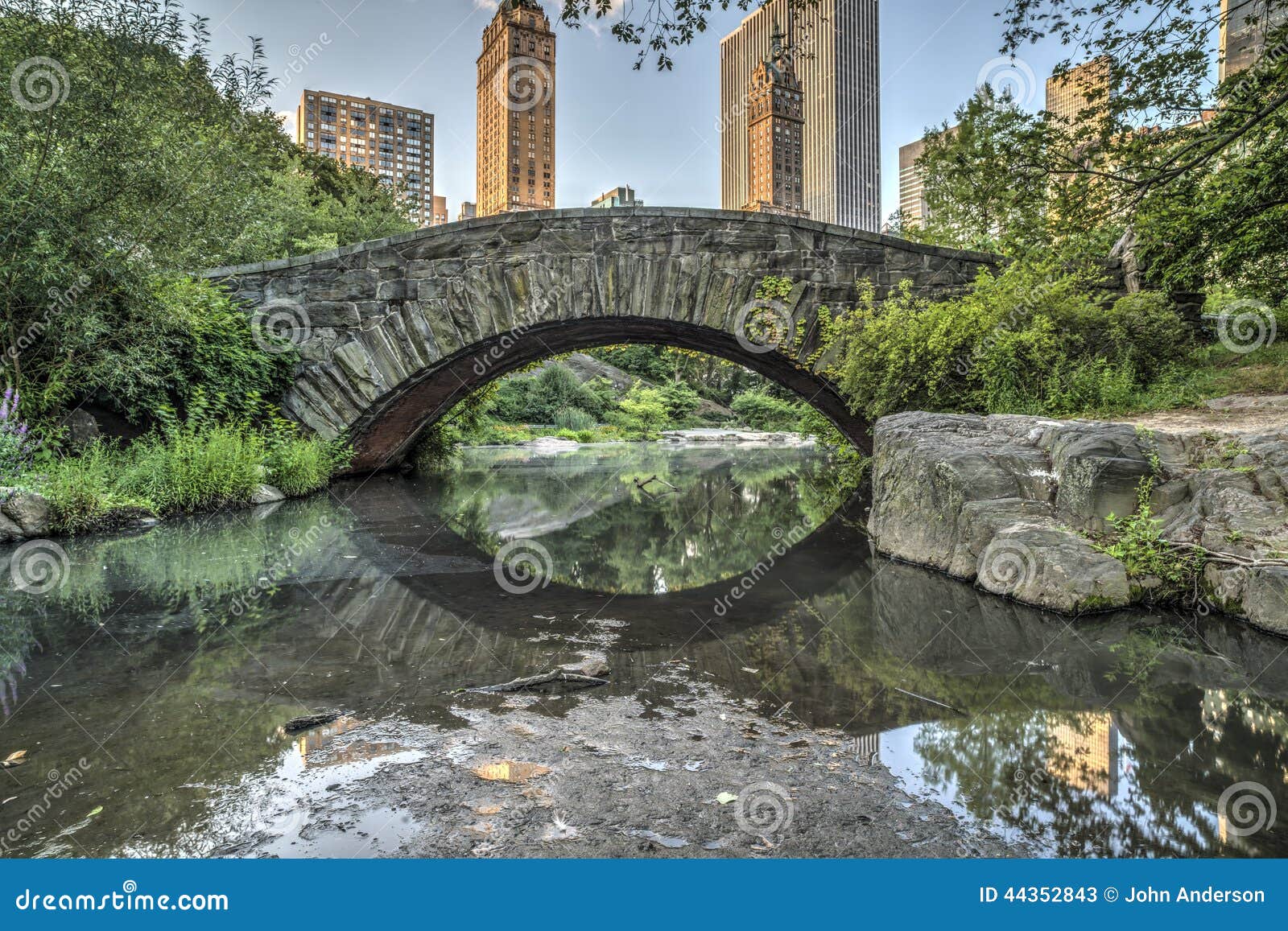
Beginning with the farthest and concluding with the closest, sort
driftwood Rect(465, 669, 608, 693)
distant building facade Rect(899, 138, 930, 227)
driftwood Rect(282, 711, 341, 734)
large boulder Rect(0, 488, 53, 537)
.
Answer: distant building facade Rect(899, 138, 930, 227), large boulder Rect(0, 488, 53, 537), driftwood Rect(465, 669, 608, 693), driftwood Rect(282, 711, 341, 734)

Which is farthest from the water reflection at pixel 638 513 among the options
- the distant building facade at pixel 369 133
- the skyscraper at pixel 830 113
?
the distant building facade at pixel 369 133

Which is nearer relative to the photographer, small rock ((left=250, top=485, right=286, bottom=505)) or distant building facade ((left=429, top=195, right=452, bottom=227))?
small rock ((left=250, top=485, right=286, bottom=505))

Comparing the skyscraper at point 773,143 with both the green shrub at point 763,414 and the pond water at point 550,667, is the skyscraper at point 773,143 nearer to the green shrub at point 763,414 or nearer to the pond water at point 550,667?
the pond water at point 550,667

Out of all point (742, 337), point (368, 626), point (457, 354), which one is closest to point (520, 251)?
point (457, 354)

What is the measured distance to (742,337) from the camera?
903cm

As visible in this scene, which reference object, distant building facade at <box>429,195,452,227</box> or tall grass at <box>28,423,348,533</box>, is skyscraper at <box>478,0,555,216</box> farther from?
distant building facade at <box>429,195,452,227</box>

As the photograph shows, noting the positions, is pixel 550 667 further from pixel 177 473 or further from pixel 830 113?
pixel 830 113

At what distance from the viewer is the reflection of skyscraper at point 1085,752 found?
1983 mm

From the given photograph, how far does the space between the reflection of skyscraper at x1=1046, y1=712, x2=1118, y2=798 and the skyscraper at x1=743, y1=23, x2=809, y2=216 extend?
12793mm

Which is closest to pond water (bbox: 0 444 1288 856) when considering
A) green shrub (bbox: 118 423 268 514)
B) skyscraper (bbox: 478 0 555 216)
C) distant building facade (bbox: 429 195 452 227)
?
green shrub (bbox: 118 423 268 514)

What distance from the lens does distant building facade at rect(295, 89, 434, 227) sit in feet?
139

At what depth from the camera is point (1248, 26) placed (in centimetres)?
609

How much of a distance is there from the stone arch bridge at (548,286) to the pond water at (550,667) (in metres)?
3.95

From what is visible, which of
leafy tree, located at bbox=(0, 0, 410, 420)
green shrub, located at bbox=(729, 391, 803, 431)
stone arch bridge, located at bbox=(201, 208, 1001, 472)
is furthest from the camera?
green shrub, located at bbox=(729, 391, 803, 431)
